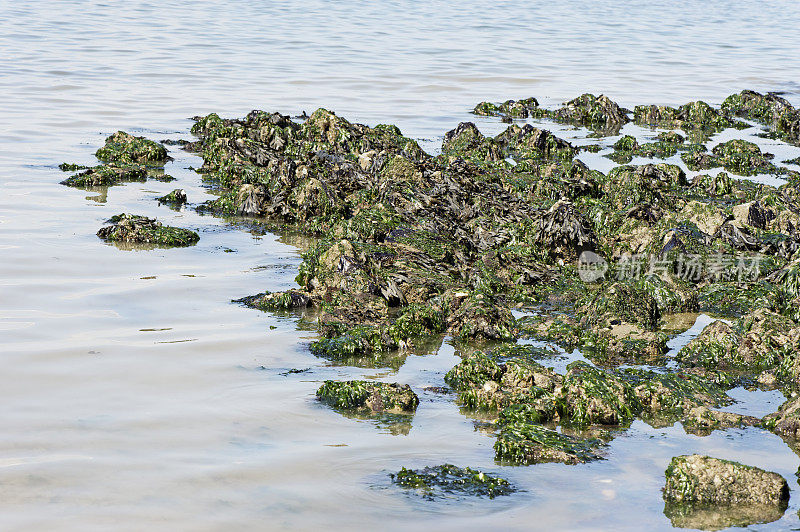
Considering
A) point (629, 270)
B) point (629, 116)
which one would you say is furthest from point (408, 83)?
point (629, 270)

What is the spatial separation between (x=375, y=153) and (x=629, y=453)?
7.06m

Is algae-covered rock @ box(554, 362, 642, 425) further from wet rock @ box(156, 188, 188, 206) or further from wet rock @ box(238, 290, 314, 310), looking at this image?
wet rock @ box(156, 188, 188, 206)

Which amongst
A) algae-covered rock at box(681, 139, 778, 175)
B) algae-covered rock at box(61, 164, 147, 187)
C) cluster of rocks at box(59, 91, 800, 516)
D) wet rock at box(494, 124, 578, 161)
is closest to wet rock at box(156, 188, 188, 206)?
cluster of rocks at box(59, 91, 800, 516)

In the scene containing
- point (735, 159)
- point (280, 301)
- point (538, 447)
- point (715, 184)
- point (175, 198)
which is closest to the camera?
point (538, 447)

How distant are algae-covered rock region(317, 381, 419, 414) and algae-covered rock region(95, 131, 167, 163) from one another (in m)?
7.64

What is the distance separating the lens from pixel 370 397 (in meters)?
5.70

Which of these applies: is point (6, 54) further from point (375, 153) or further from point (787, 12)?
point (787, 12)

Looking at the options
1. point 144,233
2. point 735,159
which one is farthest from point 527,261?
point 735,159

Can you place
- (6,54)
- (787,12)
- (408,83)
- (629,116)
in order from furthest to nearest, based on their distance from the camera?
(787,12) < (6,54) < (408,83) < (629,116)

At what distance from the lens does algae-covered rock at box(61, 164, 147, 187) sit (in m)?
11.1

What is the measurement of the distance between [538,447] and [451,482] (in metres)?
0.64

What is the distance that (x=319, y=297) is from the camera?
7617 mm

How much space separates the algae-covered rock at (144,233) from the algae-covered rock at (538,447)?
4848mm

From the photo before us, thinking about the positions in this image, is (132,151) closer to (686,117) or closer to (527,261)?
(527,261)
